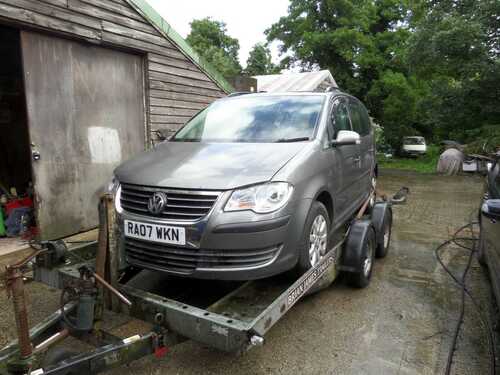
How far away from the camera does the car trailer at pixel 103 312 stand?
72.8 inches

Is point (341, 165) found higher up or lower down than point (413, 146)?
higher up

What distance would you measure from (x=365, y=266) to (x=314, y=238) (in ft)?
3.28

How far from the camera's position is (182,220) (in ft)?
8.66

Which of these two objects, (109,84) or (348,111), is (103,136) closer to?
(109,84)

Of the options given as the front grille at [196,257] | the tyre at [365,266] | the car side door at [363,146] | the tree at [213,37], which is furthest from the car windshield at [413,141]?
the tree at [213,37]

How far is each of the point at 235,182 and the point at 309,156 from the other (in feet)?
2.57

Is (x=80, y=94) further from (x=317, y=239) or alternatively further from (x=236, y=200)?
(x=317, y=239)

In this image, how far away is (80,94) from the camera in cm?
554

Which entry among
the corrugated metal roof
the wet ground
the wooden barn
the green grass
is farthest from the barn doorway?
the green grass

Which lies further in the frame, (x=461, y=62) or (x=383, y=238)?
(x=461, y=62)

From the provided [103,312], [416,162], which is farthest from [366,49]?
[103,312]

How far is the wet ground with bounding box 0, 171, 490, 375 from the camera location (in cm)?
269

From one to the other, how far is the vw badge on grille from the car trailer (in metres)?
0.43

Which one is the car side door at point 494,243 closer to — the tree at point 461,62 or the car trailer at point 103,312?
the car trailer at point 103,312
